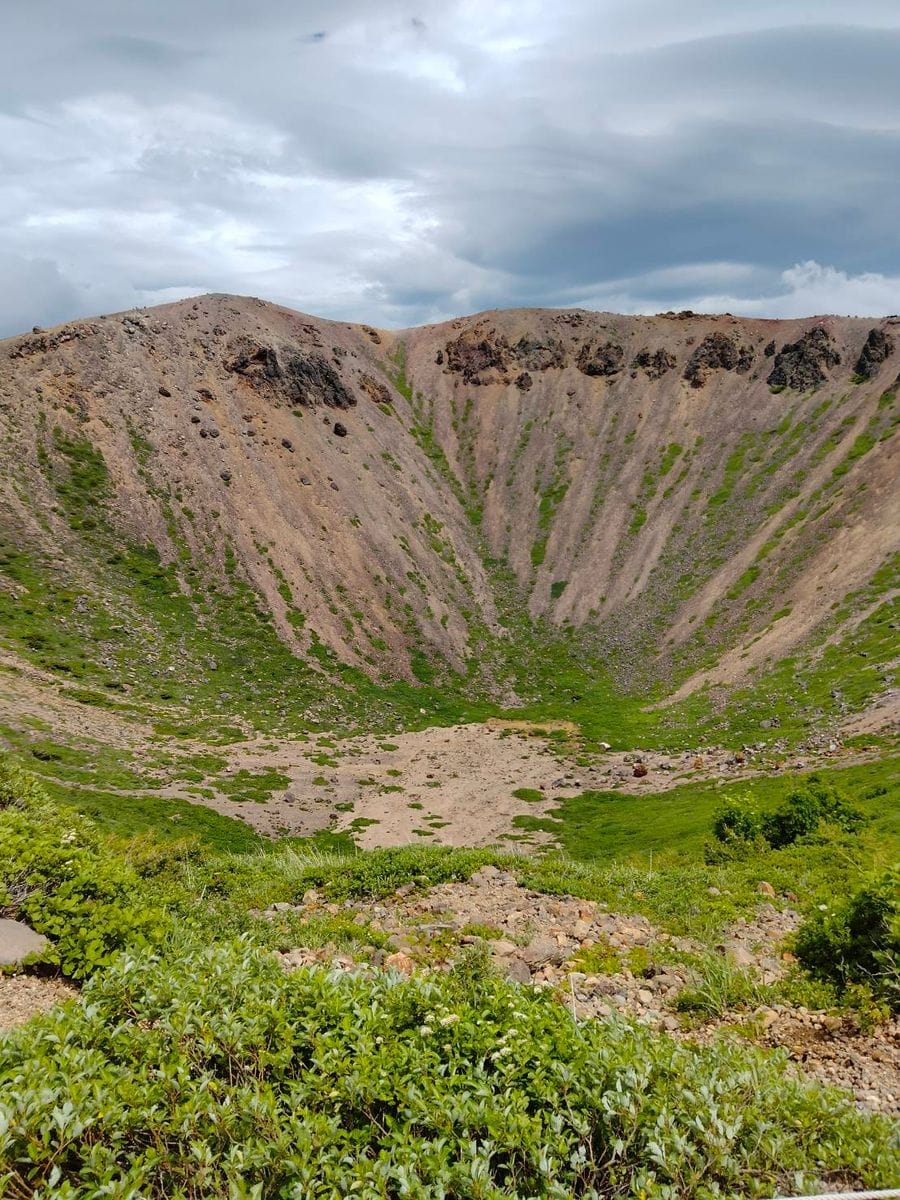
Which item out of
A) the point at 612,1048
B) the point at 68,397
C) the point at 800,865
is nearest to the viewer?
the point at 612,1048

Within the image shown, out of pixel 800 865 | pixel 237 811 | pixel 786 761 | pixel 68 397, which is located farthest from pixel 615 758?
pixel 68 397

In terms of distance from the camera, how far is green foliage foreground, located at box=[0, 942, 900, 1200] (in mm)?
5199

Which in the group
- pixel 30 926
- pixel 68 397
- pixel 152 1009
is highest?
pixel 68 397

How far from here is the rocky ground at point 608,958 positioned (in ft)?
28.6

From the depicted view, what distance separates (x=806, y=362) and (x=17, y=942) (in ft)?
399

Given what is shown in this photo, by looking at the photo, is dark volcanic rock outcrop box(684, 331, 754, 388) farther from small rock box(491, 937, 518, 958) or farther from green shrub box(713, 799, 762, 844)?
small rock box(491, 937, 518, 958)

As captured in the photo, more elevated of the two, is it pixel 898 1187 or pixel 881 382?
pixel 881 382

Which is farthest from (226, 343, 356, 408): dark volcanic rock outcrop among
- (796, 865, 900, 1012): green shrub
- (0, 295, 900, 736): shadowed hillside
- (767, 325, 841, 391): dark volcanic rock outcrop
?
(796, 865, 900, 1012): green shrub

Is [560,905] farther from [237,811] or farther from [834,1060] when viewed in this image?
[237,811]

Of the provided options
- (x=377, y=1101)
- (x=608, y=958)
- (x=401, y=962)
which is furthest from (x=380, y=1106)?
(x=608, y=958)

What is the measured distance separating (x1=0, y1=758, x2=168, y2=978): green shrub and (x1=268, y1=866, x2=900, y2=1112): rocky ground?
2.91 metres

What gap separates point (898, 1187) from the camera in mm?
5406

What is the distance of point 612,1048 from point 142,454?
80023 mm

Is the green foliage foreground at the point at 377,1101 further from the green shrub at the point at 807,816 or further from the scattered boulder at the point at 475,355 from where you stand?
the scattered boulder at the point at 475,355
